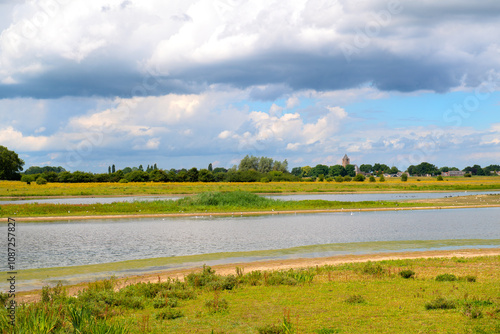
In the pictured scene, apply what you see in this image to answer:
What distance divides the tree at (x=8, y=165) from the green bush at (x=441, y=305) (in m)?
142

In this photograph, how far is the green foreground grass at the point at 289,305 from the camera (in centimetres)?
1011

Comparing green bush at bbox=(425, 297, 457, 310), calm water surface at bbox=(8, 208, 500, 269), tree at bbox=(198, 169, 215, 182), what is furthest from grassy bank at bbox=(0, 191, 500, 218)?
tree at bbox=(198, 169, 215, 182)

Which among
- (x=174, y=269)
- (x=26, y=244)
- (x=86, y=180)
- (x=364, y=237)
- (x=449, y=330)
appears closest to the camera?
(x=449, y=330)

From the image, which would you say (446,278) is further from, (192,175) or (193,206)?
(192,175)

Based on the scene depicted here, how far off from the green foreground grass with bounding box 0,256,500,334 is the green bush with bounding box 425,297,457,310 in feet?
0.08

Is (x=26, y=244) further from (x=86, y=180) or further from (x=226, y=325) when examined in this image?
(x=86, y=180)

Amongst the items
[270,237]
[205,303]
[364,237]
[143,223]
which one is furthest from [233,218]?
[205,303]

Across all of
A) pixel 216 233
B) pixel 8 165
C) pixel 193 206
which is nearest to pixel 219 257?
pixel 216 233

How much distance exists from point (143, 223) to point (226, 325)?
3263cm

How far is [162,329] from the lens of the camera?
10.6 meters

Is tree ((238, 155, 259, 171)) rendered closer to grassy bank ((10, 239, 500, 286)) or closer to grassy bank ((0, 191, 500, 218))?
grassy bank ((0, 191, 500, 218))

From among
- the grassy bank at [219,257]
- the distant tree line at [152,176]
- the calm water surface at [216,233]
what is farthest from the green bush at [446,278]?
the distant tree line at [152,176]

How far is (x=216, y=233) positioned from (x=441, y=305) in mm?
23954

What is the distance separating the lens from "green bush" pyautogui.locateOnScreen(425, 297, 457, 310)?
38.6ft
